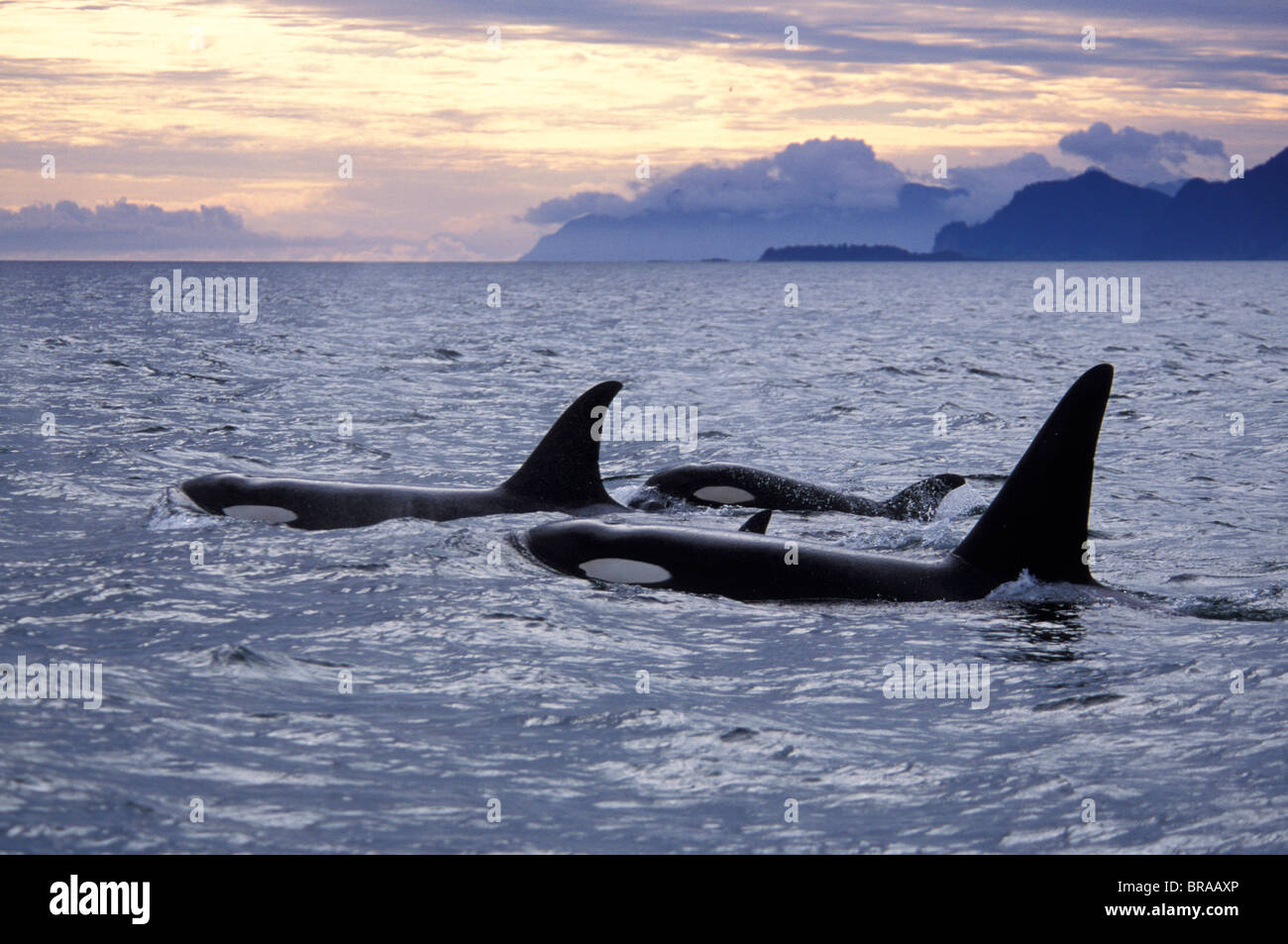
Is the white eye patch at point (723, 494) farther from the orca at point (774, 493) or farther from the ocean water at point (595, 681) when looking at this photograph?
the ocean water at point (595, 681)

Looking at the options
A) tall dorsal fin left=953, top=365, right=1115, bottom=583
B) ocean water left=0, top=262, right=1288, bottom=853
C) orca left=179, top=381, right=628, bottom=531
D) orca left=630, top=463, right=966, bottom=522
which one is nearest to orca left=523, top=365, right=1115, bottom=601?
tall dorsal fin left=953, top=365, right=1115, bottom=583

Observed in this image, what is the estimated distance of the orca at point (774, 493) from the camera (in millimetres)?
12539

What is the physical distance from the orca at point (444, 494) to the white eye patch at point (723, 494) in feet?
5.24

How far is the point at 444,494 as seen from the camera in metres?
10.9

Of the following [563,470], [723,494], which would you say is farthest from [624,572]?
[723,494]

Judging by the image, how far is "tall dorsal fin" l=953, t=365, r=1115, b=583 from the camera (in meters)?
7.85

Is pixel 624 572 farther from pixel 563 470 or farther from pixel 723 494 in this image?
pixel 723 494

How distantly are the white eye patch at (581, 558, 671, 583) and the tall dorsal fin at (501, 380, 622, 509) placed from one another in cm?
214

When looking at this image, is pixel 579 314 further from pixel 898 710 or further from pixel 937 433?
pixel 898 710

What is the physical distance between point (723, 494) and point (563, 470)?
2.20m

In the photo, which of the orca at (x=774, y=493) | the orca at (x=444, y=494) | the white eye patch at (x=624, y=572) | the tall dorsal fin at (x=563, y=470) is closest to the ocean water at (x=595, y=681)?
the white eye patch at (x=624, y=572)

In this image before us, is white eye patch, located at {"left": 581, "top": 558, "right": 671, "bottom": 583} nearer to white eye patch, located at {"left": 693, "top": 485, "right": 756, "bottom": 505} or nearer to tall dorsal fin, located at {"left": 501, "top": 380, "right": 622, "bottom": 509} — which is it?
tall dorsal fin, located at {"left": 501, "top": 380, "right": 622, "bottom": 509}
